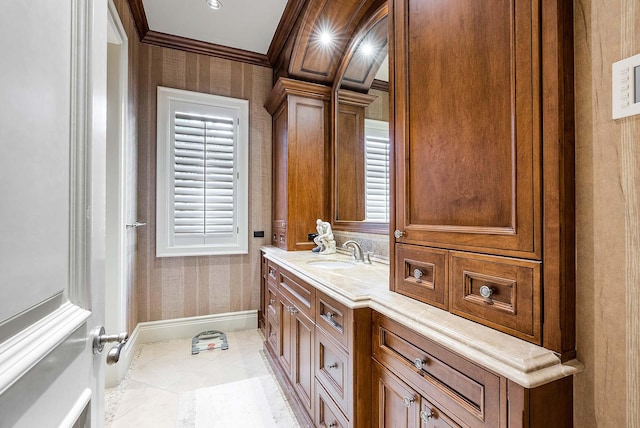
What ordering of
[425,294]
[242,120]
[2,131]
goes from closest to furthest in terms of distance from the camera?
[2,131] < [425,294] < [242,120]

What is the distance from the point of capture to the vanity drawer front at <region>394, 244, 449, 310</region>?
3.14 ft

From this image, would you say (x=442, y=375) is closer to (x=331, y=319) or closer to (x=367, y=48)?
(x=331, y=319)

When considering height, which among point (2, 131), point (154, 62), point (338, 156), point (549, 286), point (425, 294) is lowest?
point (425, 294)

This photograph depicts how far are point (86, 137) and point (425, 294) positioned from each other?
103cm

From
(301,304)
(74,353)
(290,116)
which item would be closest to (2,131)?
(74,353)

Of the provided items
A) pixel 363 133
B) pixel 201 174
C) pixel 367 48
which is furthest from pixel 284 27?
pixel 201 174

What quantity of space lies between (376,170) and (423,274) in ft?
3.66

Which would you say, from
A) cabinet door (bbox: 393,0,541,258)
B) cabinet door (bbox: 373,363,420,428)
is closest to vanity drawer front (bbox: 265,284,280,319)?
cabinet door (bbox: 373,363,420,428)

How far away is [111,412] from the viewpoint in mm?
1801

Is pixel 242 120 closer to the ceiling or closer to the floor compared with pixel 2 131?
closer to the ceiling

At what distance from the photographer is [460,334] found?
76 cm

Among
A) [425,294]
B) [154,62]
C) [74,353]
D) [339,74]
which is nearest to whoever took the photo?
[74,353]

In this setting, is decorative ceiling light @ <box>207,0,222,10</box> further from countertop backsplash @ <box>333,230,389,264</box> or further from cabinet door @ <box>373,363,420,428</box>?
cabinet door @ <box>373,363,420,428</box>

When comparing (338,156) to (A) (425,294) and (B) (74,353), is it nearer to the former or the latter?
(A) (425,294)
